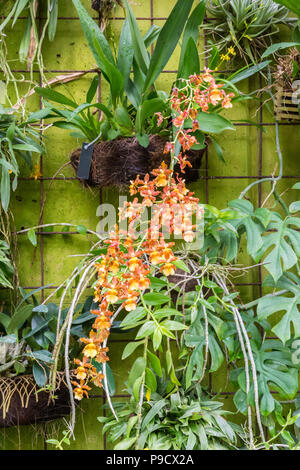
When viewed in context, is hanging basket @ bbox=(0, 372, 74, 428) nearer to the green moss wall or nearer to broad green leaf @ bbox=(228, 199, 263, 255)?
the green moss wall

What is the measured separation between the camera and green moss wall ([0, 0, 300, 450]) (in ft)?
4.61

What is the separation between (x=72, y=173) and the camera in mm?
1406

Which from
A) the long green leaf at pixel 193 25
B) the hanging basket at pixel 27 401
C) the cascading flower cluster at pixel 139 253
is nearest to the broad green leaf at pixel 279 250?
the cascading flower cluster at pixel 139 253

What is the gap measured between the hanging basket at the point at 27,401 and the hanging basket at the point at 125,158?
0.56m

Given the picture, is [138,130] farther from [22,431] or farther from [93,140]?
[22,431]

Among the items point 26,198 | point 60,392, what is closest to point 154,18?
point 26,198

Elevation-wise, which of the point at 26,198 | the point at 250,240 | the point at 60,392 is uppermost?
the point at 26,198

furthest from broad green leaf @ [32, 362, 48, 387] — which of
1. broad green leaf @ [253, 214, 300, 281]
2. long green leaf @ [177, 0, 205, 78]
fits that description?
long green leaf @ [177, 0, 205, 78]

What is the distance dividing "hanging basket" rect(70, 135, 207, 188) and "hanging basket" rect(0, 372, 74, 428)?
0.56m

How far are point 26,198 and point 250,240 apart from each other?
73 centimetres

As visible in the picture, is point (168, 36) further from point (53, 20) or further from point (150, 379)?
point (150, 379)

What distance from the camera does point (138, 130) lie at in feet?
3.90

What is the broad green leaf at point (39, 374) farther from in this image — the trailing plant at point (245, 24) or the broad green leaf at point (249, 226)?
the trailing plant at point (245, 24)
